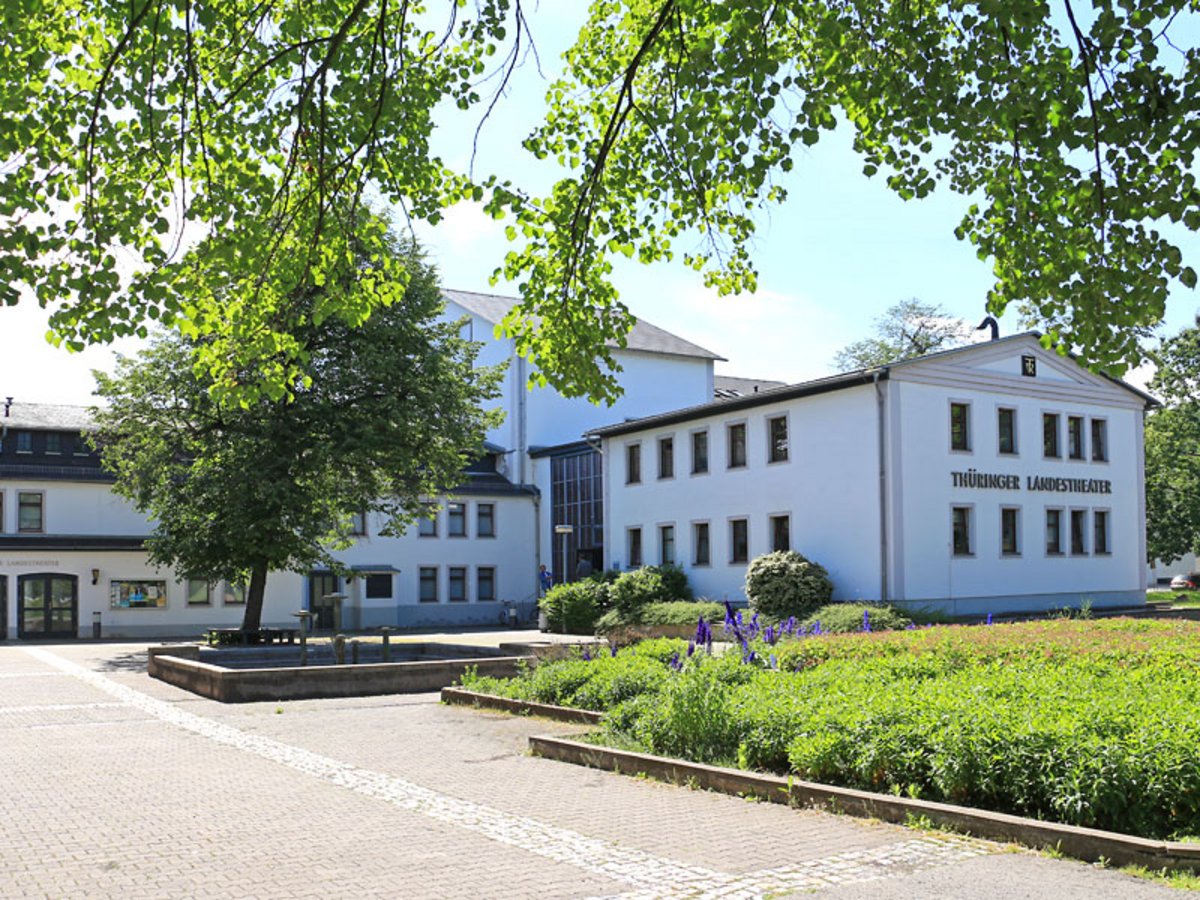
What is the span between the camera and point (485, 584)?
4988cm

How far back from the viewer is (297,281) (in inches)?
456

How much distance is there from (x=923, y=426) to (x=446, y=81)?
24.9 m

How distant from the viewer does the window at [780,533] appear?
1412 inches

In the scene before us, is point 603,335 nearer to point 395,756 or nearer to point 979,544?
point 395,756

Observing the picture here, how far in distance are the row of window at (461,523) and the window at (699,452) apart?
12652 mm

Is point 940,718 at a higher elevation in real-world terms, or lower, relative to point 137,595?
higher

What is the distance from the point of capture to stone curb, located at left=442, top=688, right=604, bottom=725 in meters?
14.7

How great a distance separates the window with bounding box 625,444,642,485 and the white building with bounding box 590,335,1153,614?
46 cm

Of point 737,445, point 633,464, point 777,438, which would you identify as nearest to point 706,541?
point 737,445

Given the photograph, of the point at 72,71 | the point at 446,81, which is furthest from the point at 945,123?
the point at 72,71

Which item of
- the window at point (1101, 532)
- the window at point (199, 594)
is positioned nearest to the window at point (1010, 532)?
the window at point (1101, 532)

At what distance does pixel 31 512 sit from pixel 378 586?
12.4 metres

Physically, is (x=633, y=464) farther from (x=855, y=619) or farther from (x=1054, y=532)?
(x=855, y=619)

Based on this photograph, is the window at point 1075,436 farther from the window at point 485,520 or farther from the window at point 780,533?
the window at point 485,520
